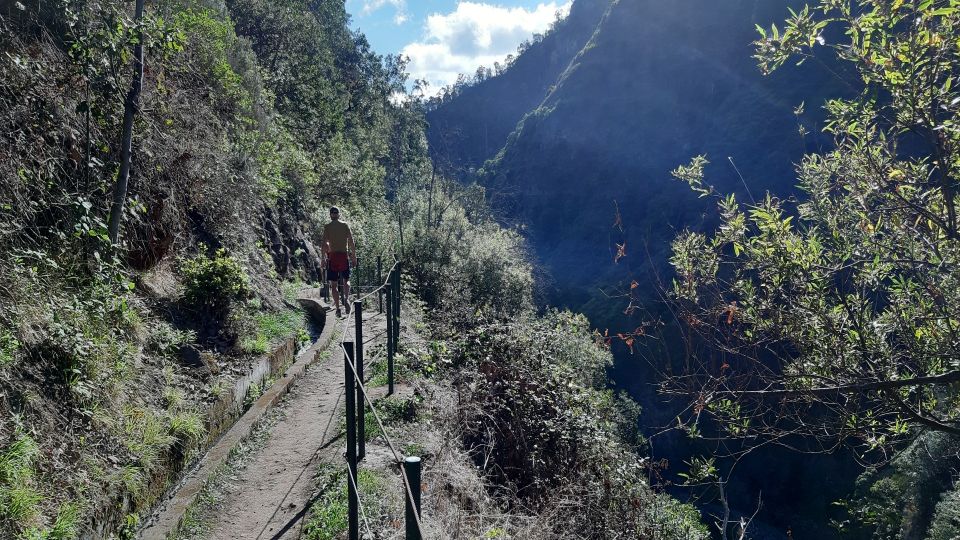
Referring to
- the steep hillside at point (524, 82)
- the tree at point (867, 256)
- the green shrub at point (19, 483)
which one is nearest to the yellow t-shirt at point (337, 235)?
the green shrub at point (19, 483)

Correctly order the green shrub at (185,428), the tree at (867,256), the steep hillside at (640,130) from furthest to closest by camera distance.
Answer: the steep hillside at (640,130) → the green shrub at (185,428) → the tree at (867,256)

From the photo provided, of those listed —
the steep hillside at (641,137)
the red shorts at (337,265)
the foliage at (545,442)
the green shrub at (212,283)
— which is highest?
the steep hillside at (641,137)

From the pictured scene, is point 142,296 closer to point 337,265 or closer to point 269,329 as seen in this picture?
point 269,329

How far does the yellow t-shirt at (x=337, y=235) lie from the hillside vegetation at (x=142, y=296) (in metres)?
1.45

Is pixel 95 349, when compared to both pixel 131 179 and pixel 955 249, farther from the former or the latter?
pixel 955 249

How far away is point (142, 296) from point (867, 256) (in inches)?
288

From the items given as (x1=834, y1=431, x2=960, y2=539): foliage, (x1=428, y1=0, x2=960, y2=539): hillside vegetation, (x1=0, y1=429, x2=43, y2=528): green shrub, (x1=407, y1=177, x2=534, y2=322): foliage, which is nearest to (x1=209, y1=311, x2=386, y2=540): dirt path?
(x1=0, y1=429, x2=43, y2=528): green shrub

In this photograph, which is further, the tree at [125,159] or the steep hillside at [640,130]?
the steep hillside at [640,130]

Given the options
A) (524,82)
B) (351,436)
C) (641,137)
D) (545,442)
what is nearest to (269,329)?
(545,442)

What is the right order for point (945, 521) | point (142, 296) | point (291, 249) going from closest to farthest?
point (142, 296), point (291, 249), point (945, 521)

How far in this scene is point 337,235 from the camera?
9.32m

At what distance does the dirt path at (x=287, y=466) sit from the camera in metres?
4.29

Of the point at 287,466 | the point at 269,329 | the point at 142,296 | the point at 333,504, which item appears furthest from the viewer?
the point at 269,329

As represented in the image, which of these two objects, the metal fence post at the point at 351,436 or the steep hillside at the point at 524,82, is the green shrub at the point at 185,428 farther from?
the steep hillside at the point at 524,82
